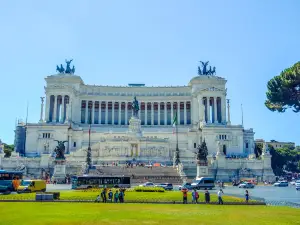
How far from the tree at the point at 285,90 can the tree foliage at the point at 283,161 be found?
46.3 m

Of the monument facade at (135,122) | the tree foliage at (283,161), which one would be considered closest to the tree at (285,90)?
the monument facade at (135,122)

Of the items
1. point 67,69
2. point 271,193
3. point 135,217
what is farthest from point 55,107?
point 135,217

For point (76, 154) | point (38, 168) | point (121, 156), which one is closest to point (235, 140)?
point (121, 156)

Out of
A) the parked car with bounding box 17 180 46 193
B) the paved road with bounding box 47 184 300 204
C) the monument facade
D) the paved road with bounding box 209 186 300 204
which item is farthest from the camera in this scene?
the monument facade

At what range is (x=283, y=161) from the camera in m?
101

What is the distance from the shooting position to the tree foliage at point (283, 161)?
98.4 metres

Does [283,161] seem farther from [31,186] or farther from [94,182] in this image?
[31,186]

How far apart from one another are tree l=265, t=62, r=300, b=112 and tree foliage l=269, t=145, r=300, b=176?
46274 mm

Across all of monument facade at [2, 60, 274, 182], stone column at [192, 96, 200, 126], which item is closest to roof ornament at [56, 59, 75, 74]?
monument facade at [2, 60, 274, 182]

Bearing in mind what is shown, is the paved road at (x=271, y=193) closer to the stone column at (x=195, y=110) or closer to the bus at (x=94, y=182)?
the bus at (x=94, y=182)

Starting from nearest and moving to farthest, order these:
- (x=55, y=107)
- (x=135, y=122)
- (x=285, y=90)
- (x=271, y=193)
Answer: (x=271, y=193) → (x=285, y=90) → (x=135, y=122) → (x=55, y=107)

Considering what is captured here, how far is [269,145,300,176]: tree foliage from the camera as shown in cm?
9838

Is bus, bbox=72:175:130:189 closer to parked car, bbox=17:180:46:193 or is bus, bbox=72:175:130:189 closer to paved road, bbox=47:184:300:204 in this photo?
paved road, bbox=47:184:300:204

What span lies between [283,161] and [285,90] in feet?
181
